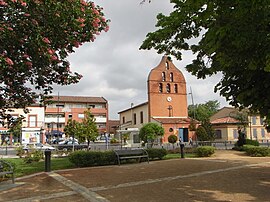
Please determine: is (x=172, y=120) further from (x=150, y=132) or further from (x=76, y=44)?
(x=76, y=44)

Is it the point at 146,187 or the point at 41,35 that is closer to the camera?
the point at 41,35

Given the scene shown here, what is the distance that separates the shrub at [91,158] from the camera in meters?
12.6

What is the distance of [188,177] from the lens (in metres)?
8.89

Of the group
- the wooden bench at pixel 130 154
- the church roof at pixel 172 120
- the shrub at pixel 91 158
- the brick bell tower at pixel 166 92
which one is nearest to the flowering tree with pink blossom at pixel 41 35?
the shrub at pixel 91 158

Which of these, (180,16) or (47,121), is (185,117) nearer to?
(47,121)

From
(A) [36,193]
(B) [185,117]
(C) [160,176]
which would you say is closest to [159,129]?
(B) [185,117]

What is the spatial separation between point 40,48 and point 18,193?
3.83 meters

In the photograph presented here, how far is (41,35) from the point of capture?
639 cm

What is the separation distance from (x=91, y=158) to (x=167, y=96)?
32022mm

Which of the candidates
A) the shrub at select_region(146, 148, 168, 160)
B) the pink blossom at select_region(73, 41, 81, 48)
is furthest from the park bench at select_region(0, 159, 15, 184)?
the shrub at select_region(146, 148, 168, 160)

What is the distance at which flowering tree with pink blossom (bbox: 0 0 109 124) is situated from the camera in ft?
19.8

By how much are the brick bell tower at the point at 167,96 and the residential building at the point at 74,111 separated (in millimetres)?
21105

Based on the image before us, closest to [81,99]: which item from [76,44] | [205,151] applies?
[205,151]

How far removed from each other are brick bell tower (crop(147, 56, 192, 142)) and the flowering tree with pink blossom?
109 ft
